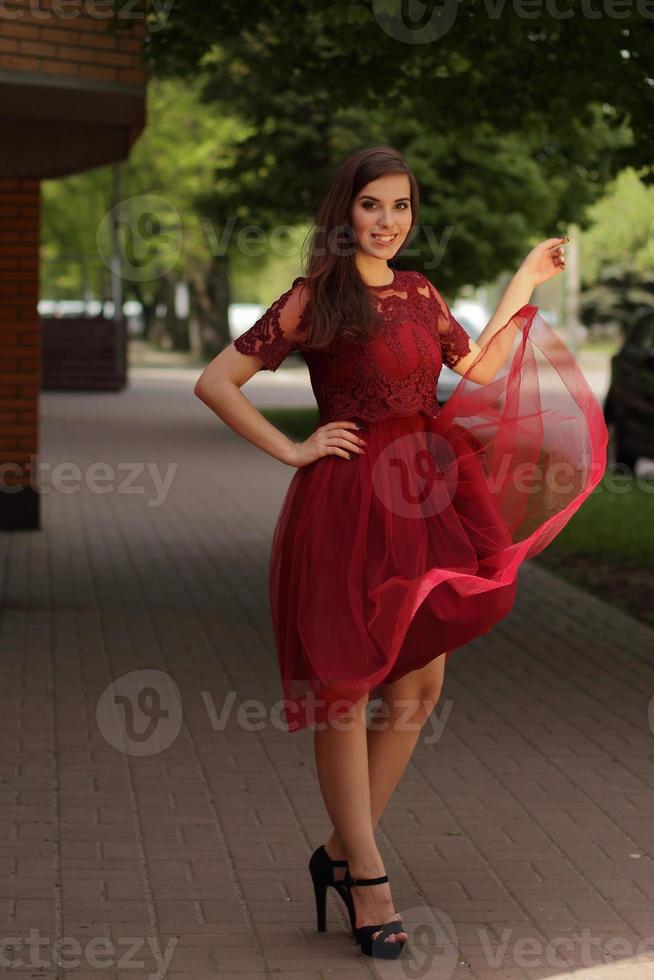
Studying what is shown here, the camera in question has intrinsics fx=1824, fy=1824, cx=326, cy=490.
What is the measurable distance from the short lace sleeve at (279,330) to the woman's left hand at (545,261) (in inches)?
26.1

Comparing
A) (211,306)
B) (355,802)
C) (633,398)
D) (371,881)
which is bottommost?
(211,306)

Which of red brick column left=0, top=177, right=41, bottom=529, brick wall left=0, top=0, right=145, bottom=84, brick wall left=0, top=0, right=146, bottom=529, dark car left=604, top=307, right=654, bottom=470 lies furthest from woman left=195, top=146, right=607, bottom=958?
dark car left=604, top=307, right=654, bottom=470

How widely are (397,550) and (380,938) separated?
986 millimetres

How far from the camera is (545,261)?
5031 millimetres

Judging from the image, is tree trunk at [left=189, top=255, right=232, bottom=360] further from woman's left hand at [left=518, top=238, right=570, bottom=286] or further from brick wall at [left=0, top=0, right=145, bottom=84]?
woman's left hand at [left=518, top=238, right=570, bottom=286]

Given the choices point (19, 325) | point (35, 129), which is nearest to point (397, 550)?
point (35, 129)

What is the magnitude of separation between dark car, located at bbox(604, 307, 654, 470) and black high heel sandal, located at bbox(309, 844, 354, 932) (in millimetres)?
15073

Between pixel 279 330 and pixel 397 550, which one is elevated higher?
pixel 279 330

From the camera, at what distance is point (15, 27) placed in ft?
31.4

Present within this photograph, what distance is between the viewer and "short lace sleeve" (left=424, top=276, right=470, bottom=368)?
16.0 ft

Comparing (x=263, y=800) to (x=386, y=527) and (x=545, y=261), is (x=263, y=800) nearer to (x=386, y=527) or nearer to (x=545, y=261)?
(x=386, y=527)

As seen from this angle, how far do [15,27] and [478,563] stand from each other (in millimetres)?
5875

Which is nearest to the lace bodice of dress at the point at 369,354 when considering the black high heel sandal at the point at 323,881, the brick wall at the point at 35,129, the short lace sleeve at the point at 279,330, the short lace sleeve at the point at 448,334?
the short lace sleeve at the point at 279,330

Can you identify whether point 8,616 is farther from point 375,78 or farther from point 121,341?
point 121,341
